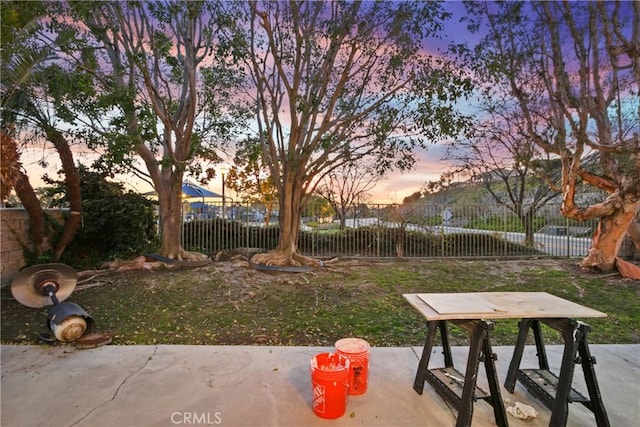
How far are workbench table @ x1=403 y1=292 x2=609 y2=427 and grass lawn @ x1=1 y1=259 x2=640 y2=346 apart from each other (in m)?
1.24

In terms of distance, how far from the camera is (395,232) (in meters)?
10.4

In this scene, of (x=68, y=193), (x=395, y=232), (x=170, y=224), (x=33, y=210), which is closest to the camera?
(x=33, y=210)

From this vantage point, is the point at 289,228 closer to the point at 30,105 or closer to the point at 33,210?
the point at 33,210

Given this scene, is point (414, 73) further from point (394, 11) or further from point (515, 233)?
point (515, 233)

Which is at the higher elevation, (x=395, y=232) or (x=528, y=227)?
(x=528, y=227)

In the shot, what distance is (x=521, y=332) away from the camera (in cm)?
276

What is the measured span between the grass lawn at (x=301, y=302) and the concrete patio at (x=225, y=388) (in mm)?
570

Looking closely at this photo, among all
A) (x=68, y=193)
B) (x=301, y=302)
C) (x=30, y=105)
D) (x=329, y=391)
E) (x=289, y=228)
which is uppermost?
(x=30, y=105)

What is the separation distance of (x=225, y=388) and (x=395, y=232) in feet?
27.2

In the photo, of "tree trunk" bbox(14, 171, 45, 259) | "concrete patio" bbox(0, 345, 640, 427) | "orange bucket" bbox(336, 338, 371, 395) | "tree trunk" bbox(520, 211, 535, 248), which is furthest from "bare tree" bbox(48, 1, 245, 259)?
"tree trunk" bbox(520, 211, 535, 248)

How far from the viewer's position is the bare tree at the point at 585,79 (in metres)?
7.20

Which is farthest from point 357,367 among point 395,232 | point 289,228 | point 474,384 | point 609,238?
point 609,238

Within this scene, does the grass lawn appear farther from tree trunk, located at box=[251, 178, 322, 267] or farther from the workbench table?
the workbench table

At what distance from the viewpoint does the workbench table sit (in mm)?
2211
